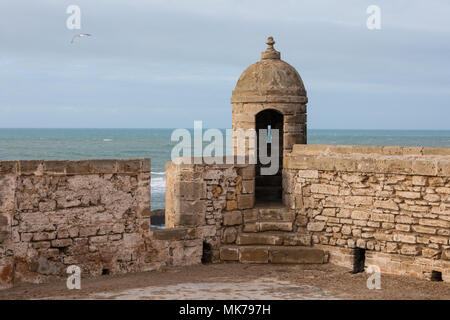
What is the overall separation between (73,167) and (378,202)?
4682 millimetres

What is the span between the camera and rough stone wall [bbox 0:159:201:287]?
8.13 meters

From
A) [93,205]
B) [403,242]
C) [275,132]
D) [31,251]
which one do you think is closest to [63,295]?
[31,251]

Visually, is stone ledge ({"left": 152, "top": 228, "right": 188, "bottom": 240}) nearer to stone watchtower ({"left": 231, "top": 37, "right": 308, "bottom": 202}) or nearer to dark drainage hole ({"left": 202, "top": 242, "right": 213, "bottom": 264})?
dark drainage hole ({"left": 202, "top": 242, "right": 213, "bottom": 264})

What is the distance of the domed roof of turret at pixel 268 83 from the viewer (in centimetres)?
1113

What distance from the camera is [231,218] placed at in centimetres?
1022

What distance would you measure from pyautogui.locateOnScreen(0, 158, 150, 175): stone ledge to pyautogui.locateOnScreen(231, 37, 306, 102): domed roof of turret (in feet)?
9.25

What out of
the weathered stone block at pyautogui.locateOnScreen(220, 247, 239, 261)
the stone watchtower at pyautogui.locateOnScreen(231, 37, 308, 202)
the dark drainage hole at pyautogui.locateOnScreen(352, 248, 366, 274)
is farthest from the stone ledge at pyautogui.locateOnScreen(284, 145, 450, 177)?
the weathered stone block at pyautogui.locateOnScreen(220, 247, 239, 261)

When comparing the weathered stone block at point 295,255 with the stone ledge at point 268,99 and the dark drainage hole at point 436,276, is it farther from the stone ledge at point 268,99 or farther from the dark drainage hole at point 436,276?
the stone ledge at point 268,99

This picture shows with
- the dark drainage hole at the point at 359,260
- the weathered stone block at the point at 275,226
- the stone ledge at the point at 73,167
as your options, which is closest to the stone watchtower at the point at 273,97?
the weathered stone block at the point at 275,226

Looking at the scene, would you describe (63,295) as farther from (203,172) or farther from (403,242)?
(403,242)

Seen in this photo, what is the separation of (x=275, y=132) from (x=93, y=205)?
495 cm

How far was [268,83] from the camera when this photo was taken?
11156 millimetres

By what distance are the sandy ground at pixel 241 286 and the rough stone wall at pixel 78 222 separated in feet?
0.85
